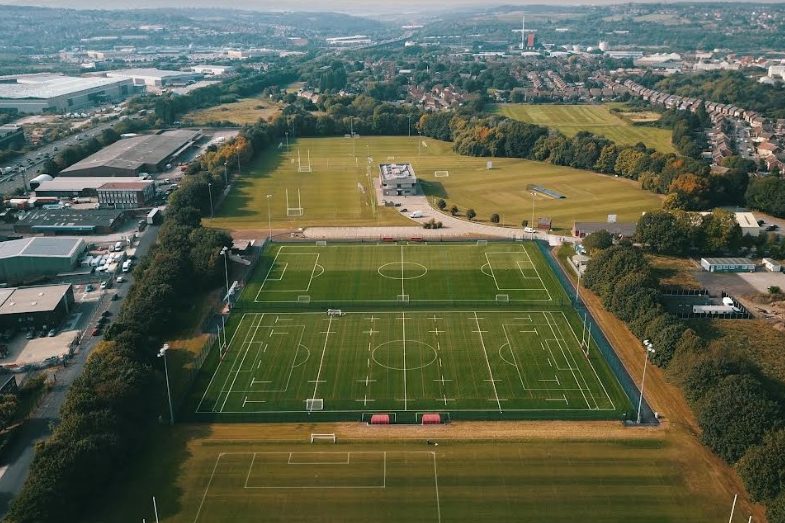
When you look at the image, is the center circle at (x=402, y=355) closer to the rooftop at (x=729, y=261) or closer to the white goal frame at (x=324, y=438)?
the white goal frame at (x=324, y=438)

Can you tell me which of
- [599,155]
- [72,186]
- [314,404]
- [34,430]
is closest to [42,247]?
[72,186]

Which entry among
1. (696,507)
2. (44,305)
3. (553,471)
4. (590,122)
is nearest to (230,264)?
(44,305)

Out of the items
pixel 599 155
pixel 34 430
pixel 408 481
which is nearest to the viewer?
pixel 408 481

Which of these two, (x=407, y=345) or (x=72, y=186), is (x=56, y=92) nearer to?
(x=72, y=186)

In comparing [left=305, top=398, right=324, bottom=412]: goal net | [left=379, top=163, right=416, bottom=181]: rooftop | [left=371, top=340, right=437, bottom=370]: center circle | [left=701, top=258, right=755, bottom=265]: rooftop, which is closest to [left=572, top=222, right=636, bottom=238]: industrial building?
[left=701, top=258, right=755, bottom=265]: rooftop

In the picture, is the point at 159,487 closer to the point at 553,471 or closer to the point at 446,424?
the point at 446,424

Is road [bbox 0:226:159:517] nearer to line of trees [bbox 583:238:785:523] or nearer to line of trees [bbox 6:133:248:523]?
line of trees [bbox 6:133:248:523]
